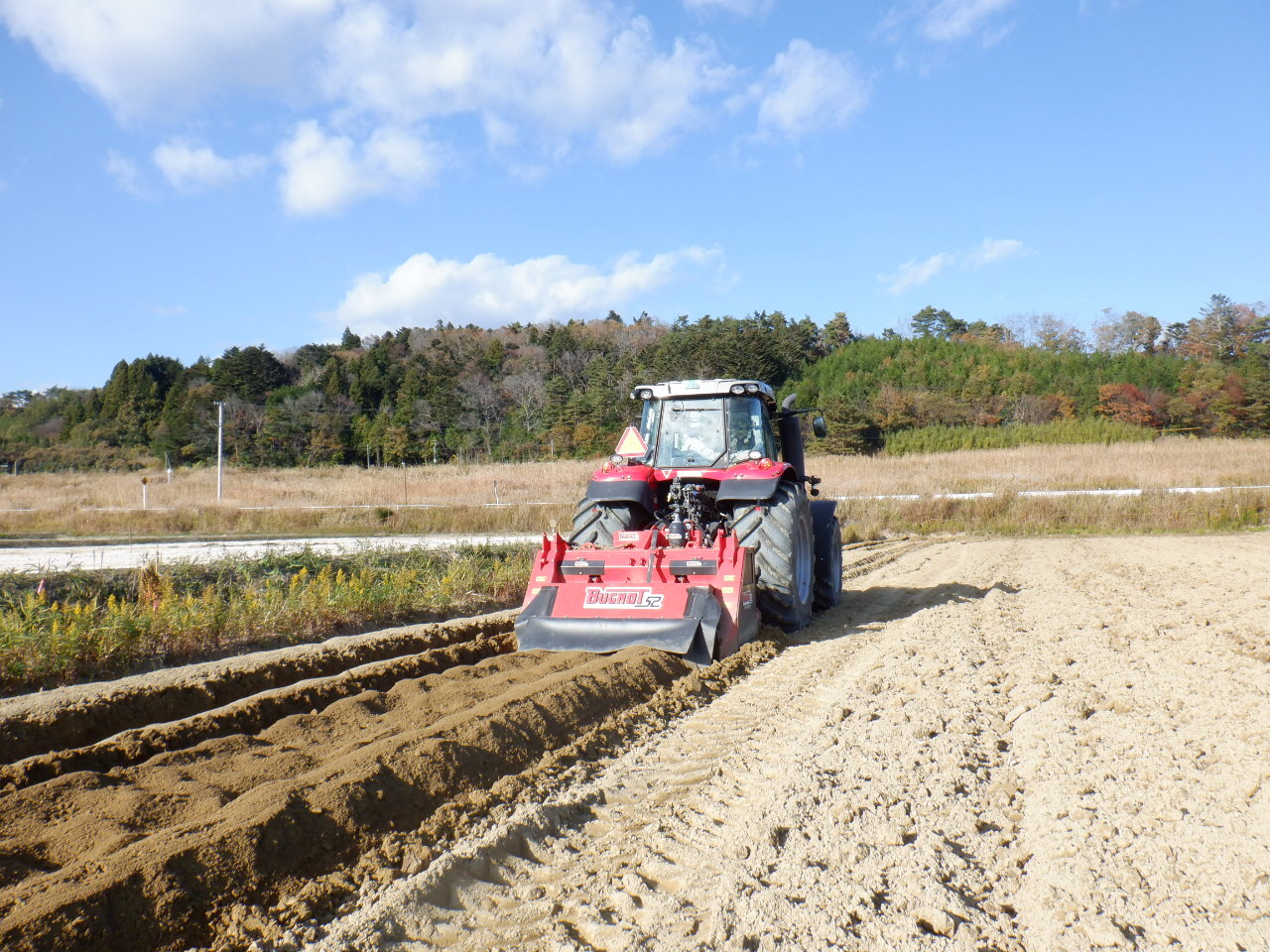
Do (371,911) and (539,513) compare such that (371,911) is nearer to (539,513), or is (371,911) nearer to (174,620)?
(174,620)

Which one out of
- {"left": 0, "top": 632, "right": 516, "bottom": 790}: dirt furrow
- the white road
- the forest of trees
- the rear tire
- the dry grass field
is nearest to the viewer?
{"left": 0, "top": 632, "right": 516, "bottom": 790}: dirt furrow

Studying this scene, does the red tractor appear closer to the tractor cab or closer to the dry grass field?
the tractor cab

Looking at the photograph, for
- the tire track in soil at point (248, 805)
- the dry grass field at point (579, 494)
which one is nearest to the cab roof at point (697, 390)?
the tire track in soil at point (248, 805)

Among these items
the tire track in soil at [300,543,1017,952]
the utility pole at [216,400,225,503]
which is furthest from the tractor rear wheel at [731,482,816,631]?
the utility pole at [216,400,225,503]

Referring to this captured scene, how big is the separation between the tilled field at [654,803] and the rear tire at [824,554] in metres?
2.14

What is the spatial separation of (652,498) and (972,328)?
64.0 metres

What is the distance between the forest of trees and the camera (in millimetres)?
40531

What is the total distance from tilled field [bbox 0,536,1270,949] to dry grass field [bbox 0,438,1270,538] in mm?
13013

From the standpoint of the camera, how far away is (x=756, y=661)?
5.72 metres

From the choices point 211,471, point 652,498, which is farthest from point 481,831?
point 211,471

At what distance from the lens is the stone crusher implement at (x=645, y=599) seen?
18.1 ft

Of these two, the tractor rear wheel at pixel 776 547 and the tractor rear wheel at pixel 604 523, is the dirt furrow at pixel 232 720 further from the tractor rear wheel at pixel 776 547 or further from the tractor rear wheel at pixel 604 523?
the tractor rear wheel at pixel 776 547

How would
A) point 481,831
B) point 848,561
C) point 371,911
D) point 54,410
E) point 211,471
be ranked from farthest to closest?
point 54,410 → point 211,471 → point 848,561 → point 481,831 → point 371,911

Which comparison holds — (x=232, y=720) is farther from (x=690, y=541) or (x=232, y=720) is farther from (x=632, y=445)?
(x=632, y=445)
